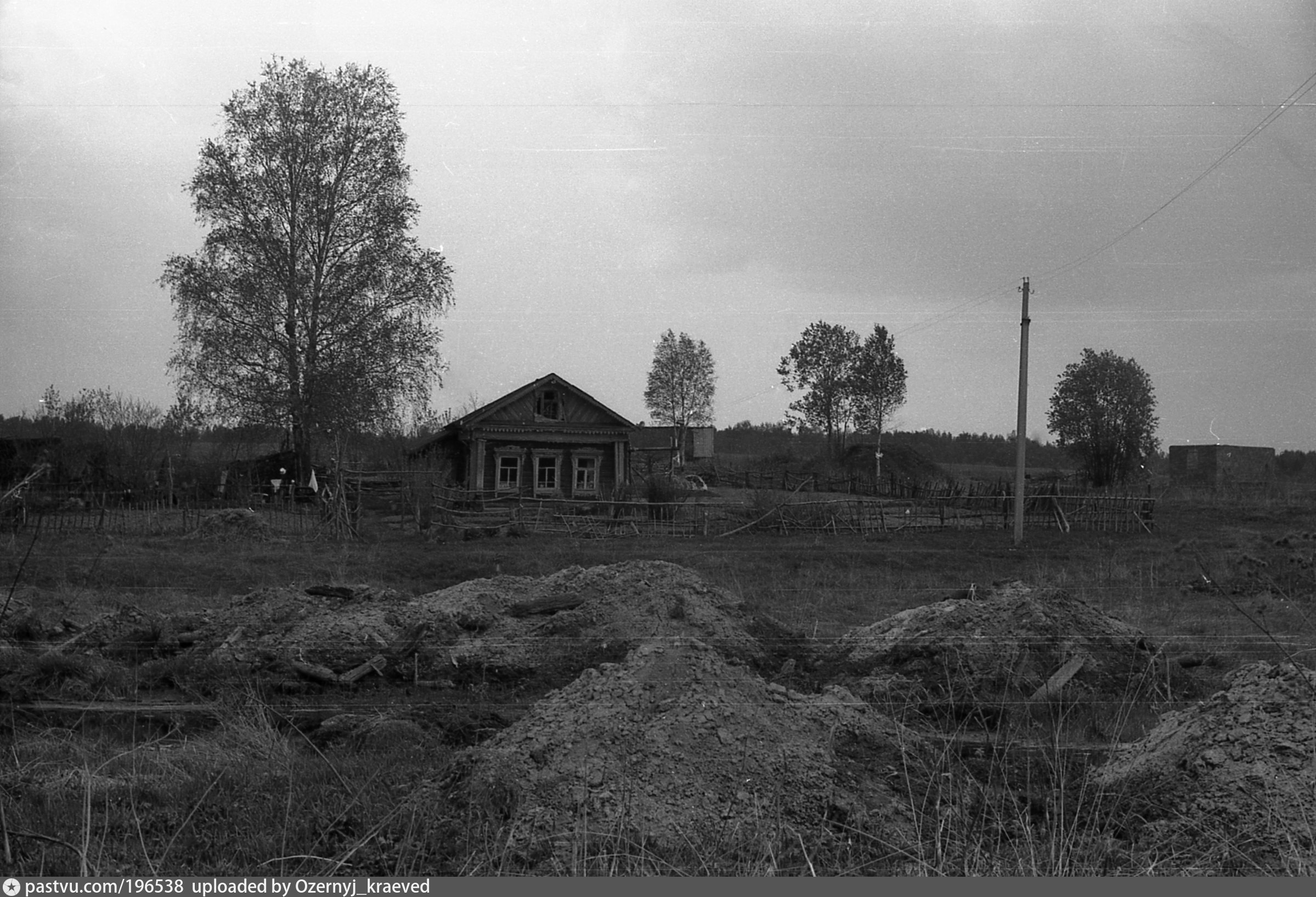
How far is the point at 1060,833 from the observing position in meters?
3.83

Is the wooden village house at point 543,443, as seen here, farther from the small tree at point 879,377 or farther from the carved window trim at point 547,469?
the small tree at point 879,377

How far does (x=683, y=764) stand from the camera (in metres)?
4.81

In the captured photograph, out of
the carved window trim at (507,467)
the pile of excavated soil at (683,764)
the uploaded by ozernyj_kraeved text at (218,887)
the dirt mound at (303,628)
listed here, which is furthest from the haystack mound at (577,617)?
the carved window trim at (507,467)

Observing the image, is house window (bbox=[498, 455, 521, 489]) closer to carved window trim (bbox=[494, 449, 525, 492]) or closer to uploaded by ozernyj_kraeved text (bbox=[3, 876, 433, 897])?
carved window trim (bbox=[494, 449, 525, 492])

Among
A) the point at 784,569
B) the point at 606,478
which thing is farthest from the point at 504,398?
the point at 784,569

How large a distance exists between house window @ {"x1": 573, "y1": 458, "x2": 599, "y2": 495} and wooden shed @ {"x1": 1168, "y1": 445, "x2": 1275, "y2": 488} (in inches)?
562

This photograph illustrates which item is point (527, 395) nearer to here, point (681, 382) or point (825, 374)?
point (681, 382)

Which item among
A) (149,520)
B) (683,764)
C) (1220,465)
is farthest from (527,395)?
(683,764)

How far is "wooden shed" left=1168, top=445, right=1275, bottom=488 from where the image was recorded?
761 inches

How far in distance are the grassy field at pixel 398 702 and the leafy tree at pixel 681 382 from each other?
15.9 feet

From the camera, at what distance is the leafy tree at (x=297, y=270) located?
2312 cm

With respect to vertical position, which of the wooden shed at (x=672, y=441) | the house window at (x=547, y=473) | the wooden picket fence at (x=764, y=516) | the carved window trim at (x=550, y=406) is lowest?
the wooden picket fence at (x=764, y=516)

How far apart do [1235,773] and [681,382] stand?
17.0 m

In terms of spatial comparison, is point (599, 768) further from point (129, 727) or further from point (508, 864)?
point (129, 727)
